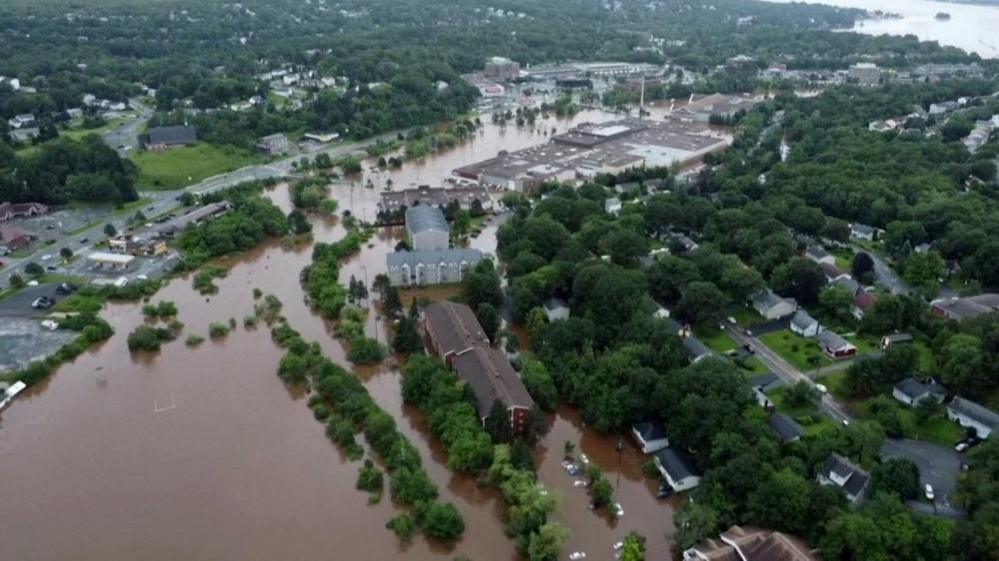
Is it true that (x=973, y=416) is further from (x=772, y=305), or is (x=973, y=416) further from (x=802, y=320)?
(x=772, y=305)

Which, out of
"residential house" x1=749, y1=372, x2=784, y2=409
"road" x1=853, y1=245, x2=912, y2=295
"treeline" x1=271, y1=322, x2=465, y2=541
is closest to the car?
"treeline" x1=271, y1=322, x2=465, y2=541

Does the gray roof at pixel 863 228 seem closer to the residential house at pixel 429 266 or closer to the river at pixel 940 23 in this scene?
the residential house at pixel 429 266

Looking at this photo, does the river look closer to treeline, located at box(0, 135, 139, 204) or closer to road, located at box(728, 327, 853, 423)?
road, located at box(728, 327, 853, 423)

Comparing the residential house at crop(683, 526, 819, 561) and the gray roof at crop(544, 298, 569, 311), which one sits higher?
the residential house at crop(683, 526, 819, 561)

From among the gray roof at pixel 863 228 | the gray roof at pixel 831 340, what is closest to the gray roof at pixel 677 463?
the gray roof at pixel 831 340

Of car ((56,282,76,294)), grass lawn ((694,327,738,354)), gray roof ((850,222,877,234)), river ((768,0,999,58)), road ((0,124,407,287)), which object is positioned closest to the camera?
grass lawn ((694,327,738,354))

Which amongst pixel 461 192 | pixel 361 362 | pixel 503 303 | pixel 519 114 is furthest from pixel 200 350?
pixel 519 114
